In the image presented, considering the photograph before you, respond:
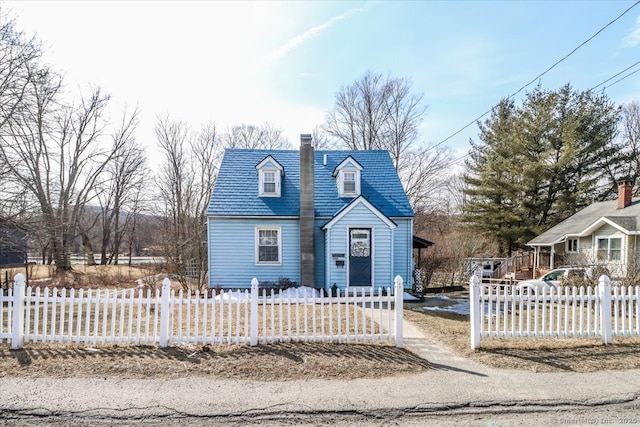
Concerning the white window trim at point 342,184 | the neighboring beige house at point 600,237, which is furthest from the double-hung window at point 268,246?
the neighboring beige house at point 600,237

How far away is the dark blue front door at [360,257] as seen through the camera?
46.4 feet

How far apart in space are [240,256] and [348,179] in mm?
5936

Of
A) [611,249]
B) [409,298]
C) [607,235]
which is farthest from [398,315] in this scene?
[607,235]

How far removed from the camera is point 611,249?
730 inches

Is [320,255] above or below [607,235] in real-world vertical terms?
below

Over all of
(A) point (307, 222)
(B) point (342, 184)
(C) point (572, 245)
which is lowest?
(C) point (572, 245)

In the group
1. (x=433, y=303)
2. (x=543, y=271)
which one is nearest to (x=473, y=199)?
(x=543, y=271)

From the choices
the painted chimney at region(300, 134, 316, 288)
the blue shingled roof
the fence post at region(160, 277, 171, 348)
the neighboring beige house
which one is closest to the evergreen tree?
the neighboring beige house

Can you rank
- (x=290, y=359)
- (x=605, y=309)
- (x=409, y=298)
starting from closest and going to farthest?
1. (x=290, y=359)
2. (x=605, y=309)
3. (x=409, y=298)

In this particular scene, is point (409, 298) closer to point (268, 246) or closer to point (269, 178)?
point (268, 246)

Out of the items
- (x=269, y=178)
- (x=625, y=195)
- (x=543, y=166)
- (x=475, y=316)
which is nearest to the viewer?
(x=475, y=316)

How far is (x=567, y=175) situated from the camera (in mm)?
27578

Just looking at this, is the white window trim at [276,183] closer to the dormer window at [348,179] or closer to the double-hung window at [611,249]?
the dormer window at [348,179]

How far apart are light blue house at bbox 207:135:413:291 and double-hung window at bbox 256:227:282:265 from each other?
0.04 meters
